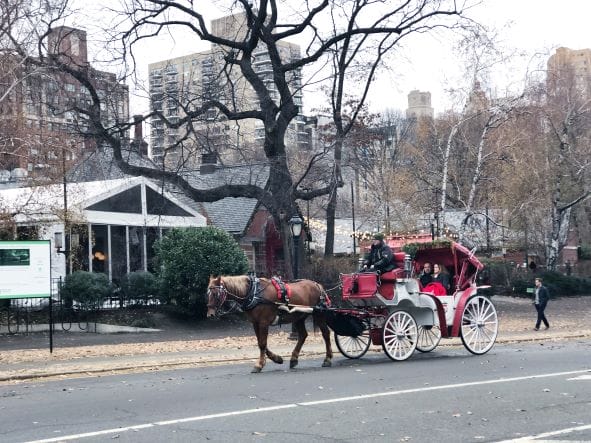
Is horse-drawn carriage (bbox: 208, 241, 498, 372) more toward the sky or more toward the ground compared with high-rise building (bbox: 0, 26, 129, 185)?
more toward the ground

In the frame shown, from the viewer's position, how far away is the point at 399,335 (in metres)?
16.1

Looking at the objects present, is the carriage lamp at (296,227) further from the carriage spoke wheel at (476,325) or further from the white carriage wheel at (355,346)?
the carriage spoke wheel at (476,325)

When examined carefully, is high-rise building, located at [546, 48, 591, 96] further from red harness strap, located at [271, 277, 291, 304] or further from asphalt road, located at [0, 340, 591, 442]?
asphalt road, located at [0, 340, 591, 442]

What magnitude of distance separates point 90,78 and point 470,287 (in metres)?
17.5

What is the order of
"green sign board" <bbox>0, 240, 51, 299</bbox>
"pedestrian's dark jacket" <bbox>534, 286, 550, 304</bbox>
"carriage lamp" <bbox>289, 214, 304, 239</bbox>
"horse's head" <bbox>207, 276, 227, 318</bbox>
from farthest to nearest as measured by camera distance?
"pedestrian's dark jacket" <bbox>534, 286, 550, 304</bbox> → "carriage lamp" <bbox>289, 214, 304, 239</bbox> → "green sign board" <bbox>0, 240, 51, 299</bbox> → "horse's head" <bbox>207, 276, 227, 318</bbox>

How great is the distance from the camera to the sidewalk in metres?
→ 16.7

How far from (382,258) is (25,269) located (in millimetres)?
8119

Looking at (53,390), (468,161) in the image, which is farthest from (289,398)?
(468,161)

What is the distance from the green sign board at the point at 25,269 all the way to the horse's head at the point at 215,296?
5.77 metres

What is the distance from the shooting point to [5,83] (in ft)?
81.0

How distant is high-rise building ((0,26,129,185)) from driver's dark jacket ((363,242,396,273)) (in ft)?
40.0

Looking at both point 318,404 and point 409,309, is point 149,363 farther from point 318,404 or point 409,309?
point 318,404

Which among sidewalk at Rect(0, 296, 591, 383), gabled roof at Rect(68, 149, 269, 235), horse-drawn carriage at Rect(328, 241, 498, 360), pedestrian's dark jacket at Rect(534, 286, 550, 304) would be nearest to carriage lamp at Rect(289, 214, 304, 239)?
sidewalk at Rect(0, 296, 591, 383)

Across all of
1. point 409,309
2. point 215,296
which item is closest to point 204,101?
point 409,309
